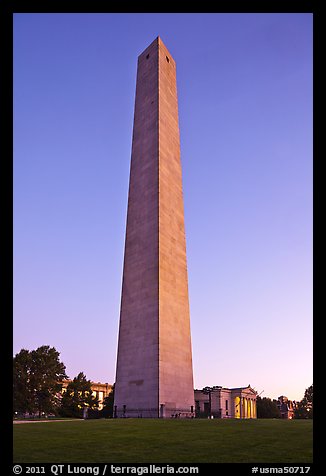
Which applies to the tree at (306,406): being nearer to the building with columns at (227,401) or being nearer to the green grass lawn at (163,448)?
the building with columns at (227,401)

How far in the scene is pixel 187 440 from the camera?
1683cm

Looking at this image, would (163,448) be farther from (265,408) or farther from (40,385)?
(265,408)

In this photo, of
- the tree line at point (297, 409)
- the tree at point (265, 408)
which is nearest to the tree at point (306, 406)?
the tree line at point (297, 409)

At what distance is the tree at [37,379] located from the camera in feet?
215

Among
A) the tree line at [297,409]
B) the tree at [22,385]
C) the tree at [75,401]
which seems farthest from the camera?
the tree line at [297,409]

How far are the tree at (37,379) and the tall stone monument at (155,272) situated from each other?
2864 centimetres

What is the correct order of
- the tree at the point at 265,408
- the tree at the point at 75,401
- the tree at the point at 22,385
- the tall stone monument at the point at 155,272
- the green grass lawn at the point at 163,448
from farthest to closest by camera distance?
the tree at the point at 265,408 → the tree at the point at 75,401 → the tree at the point at 22,385 → the tall stone monument at the point at 155,272 → the green grass lawn at the point at 163,448

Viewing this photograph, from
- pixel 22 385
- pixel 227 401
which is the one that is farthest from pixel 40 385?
pixel 227 401

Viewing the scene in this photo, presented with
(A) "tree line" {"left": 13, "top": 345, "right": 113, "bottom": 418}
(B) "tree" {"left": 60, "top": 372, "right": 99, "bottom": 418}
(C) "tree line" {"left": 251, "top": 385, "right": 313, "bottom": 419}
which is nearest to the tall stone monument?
(A) "tree line" {"left": 13, "top": 345, "right": 113, "bottom": 418}

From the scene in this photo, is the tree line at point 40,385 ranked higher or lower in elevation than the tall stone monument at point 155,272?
lower
